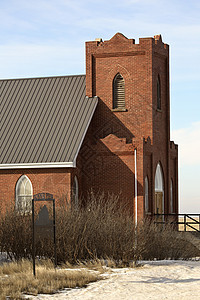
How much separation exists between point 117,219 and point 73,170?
7032 mm

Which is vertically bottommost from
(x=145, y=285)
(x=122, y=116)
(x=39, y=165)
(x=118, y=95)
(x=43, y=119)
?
(x=145, y=285)

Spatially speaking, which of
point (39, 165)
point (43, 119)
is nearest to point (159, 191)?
point (43, 119)

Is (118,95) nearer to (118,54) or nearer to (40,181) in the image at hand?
(118,54)

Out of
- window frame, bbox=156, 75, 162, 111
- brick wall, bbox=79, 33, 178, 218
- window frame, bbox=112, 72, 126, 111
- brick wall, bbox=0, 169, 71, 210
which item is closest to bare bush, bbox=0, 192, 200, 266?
brick wall, bbox=0, 169, 71, 210

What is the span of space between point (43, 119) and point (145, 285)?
657 inches

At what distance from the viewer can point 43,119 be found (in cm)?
3172

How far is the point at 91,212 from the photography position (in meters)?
22.7

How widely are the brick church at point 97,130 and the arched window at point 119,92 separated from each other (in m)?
0.05

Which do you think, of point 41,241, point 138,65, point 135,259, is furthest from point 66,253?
point 138,65

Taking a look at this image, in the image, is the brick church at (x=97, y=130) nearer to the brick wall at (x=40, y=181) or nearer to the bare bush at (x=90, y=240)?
the brick wall at (x=40, y=181)

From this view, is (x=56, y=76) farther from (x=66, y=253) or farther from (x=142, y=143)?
(x=66, y=253)

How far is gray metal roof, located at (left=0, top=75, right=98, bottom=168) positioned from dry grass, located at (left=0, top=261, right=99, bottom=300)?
10.3 meters

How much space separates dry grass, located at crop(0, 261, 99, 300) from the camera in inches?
616

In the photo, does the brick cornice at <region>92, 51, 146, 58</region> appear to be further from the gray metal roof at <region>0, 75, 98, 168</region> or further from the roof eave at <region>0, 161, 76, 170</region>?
the roof eave at <region>0, 161, 76, 170</region>
